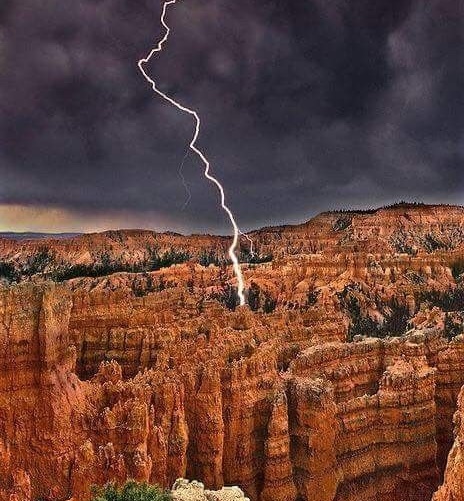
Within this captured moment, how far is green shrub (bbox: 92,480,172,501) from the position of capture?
10.1m

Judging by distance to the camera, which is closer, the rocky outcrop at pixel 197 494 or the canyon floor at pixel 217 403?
the rocky outcrop at pixel 197 494

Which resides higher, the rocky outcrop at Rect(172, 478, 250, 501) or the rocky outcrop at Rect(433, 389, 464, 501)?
the rocky outcrop at Rect(433, 389, 464, 501)

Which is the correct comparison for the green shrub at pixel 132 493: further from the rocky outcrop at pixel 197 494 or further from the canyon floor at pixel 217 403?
the canyon floor at pixel 217 403

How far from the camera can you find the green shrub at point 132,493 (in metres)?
10.1

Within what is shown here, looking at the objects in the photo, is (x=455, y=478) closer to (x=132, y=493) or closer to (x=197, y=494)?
(x=197, y=494)

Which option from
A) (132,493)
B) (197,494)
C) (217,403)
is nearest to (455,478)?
(197,494)

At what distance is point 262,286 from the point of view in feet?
261

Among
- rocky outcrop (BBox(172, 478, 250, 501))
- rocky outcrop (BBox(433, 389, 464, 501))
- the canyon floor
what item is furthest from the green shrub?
rocky outcrop (BBox(433, 389, 464, 501))

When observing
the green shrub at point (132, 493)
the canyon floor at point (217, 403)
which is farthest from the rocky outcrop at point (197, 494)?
the canyon floor at point (217, 403)

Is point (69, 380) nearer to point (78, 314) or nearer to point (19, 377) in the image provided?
point (19, 377)

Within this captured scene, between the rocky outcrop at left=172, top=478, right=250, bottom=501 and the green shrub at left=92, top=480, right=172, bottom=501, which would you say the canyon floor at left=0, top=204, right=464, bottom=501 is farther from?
the green shrub at left=92, top=480, right=172, bottom=501

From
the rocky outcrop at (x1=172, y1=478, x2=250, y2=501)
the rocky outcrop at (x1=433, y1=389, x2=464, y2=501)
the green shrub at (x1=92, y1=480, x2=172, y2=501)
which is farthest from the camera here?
the rocky outcrop at (x1=172, y1=478, x2=250, y2=501)

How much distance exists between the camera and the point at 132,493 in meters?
10.2

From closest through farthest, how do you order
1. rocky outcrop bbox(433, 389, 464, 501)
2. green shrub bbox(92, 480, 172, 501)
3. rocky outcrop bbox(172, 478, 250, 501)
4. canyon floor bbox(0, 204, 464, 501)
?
1. rocky outcrop bbox(433, 389, 464, 501)
2. green shrub bbox(92, 480, 172, 501)
3. rocky outcrop bbox(172, 478, 250, 501)
4. canyon floor bbox(0, 204, 464, 501)
